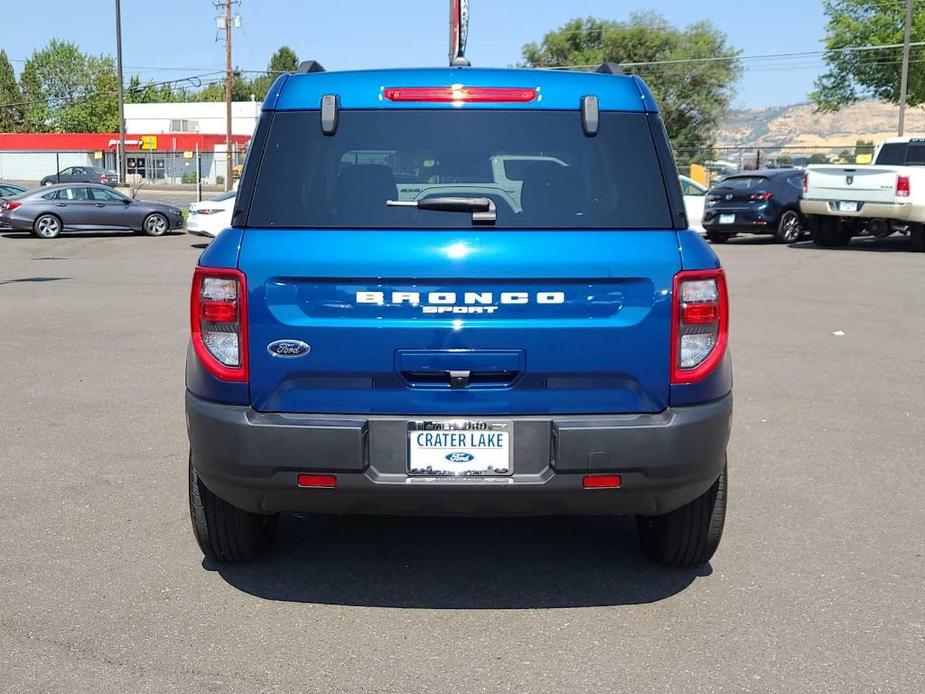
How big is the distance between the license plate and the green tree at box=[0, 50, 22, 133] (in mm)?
129402

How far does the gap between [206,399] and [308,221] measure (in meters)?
0.73

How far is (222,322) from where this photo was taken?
387 centimetres

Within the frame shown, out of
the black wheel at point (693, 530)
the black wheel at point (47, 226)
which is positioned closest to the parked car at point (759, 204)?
the black wheel at point (47, 226)

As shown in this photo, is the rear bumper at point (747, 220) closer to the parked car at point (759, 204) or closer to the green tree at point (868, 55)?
the parked car at point (759, 204)

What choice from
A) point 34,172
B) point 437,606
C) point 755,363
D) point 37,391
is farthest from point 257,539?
point 34,172

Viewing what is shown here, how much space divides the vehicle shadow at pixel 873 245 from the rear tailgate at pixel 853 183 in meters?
1.46

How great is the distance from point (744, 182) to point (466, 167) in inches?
806

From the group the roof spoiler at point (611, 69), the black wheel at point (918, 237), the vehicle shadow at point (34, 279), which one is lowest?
the vehicle shadow at point (34, 279)

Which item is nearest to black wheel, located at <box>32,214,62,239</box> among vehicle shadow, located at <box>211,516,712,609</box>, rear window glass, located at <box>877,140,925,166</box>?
rear window glass, located at <box>877,140,925,166</box>

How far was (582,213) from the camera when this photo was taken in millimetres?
3934

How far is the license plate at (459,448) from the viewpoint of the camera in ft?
12.5

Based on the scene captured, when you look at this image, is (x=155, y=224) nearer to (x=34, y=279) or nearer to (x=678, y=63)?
(x=34, y=279)

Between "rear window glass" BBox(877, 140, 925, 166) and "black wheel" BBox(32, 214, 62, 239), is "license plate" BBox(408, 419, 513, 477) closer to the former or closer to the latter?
"rear window glass" BBox(877, 140, 925, 166)

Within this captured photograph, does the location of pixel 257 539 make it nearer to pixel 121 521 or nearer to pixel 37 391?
pixel 121 521
